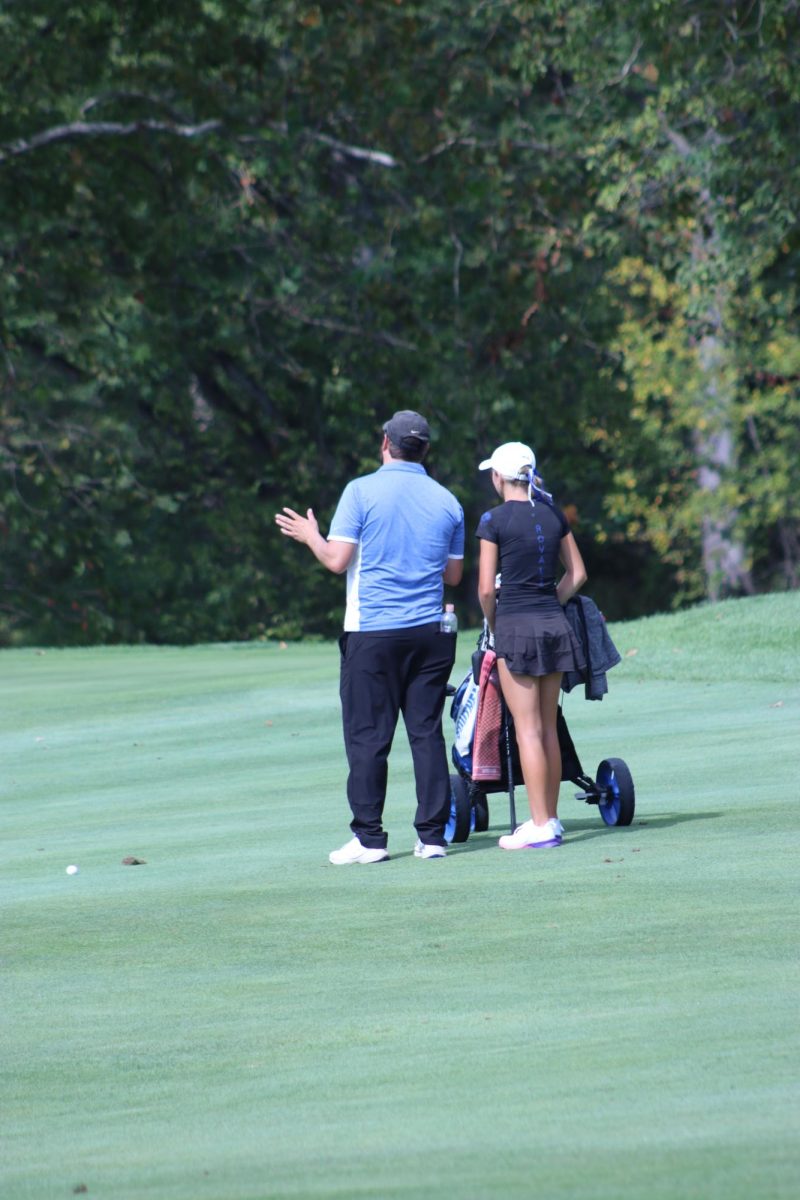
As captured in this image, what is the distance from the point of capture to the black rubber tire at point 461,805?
954 cm

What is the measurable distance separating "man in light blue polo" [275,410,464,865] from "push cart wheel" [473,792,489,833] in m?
0.85

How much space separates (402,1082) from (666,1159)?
45.9 inches

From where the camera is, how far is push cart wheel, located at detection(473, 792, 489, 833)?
9930 mm

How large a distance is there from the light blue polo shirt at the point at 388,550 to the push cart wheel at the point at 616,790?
1305 millimetres

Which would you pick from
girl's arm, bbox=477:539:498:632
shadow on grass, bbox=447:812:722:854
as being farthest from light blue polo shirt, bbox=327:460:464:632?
shadow on grass, bbox=447:812:722:854

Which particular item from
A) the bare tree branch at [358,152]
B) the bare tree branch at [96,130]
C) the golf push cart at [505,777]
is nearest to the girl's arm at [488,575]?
Answer: the golf push cart at [505,777]

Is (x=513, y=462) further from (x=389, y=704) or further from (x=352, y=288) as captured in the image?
(x=352, y=288)

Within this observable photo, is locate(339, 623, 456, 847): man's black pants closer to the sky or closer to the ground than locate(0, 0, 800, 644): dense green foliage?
closer to the ground

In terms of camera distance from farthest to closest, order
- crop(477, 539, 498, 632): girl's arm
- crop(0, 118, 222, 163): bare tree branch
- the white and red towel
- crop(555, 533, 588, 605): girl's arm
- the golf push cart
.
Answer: crop(0, 118, 222, 163): bare tree branch → the golf push cart → the white and red towel → crop(555, 533, 588, 605): girl's arm → crop(477, 539, 498, 632): girl's arm

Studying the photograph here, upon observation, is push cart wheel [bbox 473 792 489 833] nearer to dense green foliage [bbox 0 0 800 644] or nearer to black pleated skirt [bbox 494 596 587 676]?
black pleated skirt [bbox 494 596 587 676]

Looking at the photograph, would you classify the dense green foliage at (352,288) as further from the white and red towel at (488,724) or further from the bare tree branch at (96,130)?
the white and red towel at (488,724)

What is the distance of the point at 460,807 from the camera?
9539mm

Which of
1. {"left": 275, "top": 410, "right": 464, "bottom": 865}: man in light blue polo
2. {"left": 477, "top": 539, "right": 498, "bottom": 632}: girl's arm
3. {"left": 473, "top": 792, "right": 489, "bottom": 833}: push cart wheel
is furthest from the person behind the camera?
{"left": 473, "top": 792, "right": 489, "bottom": 833}: push cart wheel

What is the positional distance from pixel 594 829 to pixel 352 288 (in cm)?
2656
